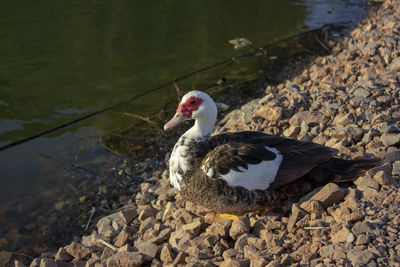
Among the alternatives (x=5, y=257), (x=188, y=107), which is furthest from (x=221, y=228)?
(x=5, y=257)

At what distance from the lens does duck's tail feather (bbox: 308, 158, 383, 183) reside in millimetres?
3396

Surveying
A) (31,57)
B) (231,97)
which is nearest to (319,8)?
(231,97)

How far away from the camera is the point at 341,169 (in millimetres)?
3434

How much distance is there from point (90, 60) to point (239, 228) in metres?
5.51

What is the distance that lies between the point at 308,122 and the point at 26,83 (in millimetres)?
4723

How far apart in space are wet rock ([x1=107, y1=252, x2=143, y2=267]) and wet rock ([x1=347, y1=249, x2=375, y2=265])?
5.00ft

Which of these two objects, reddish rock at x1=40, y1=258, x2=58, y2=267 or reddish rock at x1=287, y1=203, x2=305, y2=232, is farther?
reddish rock at x1=40, y1=258, x2=58, y2=267

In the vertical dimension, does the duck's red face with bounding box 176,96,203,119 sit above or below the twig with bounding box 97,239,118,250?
above

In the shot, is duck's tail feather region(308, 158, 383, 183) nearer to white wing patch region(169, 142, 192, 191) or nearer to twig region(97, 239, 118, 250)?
white wing patch region(169, 142, 192, 191)

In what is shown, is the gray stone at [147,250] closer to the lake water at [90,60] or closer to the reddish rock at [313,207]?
the reddish rock at [313,207]

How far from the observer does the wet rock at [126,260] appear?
3.28 meters

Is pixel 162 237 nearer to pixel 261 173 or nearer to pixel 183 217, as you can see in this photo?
pixel 183 217

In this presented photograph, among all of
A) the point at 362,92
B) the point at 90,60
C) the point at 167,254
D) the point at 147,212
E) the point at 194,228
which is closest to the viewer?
the point at 167,254

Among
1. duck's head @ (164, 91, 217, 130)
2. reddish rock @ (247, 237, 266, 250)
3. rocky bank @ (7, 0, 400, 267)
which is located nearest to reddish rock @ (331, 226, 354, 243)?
rocky bank @ (7, 0, 400, 267)
